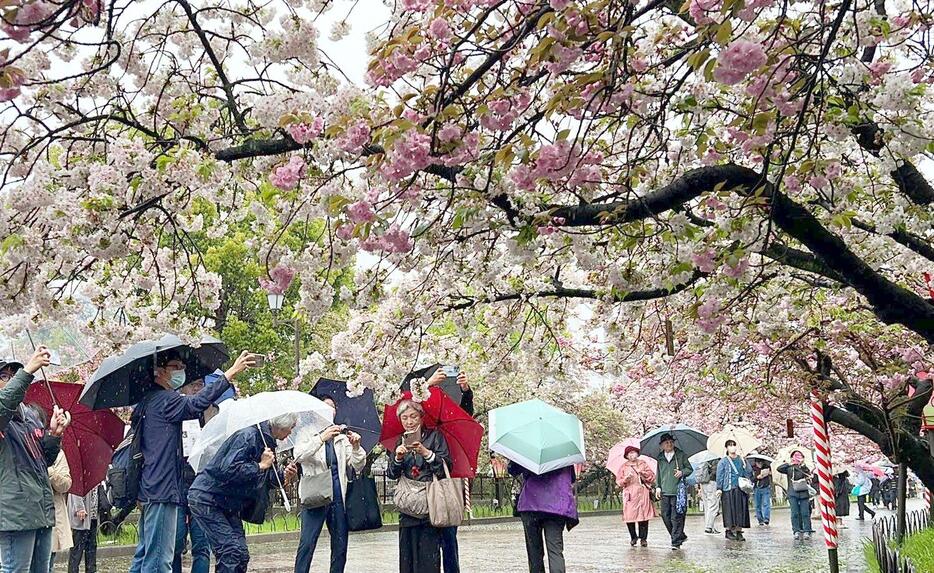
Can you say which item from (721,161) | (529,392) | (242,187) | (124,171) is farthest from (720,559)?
(529,392)

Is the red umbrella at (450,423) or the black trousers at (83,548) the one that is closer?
the red umbrella at (450,423)

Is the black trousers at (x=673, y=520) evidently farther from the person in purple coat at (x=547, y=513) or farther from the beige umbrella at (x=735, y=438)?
the person in purple coat at (x=547, y=513)

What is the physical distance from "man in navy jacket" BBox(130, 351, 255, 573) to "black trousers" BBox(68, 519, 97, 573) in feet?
13.4

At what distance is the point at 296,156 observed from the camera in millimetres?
6211

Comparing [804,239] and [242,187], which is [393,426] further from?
[804,239]

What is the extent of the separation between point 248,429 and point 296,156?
8.32 ft

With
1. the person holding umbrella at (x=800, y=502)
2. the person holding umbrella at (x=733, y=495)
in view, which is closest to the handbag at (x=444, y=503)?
the person holding umbrella at (x=733, y=495)

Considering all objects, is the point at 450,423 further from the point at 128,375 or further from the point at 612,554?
the point at 612,554

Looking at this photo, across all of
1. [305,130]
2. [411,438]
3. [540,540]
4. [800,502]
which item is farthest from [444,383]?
[800,502]

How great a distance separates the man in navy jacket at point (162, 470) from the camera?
7582 mm

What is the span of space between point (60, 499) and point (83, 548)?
269 cm

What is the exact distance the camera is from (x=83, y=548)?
11.7 meters

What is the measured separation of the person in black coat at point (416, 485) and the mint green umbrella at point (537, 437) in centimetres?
109

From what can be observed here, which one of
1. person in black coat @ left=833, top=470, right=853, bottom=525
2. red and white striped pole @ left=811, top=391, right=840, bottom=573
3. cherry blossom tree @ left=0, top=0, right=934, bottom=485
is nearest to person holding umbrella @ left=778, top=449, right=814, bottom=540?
person in black coat @ left=833, top=470, right=853, bottom=525
